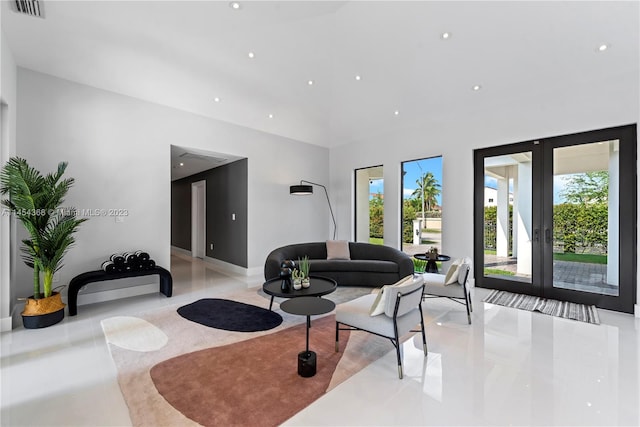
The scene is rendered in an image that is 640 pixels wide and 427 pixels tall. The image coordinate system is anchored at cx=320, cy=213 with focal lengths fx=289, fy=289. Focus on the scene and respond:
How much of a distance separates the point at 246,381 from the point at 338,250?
3.58 metres

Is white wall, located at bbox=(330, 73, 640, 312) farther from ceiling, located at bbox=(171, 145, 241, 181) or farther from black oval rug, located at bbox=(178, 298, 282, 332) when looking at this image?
black oval rug, located at bbox=(178, 298, 282, 332)

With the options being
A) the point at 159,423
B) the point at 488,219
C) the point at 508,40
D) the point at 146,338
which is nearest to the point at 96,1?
the point at 146,338

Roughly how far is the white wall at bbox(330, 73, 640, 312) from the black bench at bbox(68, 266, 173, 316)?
4167 millimetres

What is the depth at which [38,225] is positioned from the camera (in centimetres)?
332

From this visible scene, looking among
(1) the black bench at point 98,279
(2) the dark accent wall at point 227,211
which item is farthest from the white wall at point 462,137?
(1) the black bench at point 98,279

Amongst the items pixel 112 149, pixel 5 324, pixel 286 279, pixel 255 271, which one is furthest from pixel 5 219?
pixel 255 271

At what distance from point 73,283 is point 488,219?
639 centimetres

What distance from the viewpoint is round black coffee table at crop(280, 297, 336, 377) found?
233 cm

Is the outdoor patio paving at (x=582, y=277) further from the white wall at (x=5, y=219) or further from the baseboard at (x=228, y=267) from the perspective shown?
the white wall at (x=5, y=219)

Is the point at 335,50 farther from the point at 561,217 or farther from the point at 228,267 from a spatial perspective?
the point at 228,267

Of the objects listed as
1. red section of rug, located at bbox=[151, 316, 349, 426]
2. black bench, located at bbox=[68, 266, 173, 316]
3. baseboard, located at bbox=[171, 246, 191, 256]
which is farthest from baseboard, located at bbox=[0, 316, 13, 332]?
baseboard, located at bbox=[171, 246, 191, 256]

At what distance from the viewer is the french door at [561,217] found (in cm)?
390

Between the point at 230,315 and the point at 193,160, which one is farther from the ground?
the point at 193,160

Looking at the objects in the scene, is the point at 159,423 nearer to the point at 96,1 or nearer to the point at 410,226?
the point at 96,1
